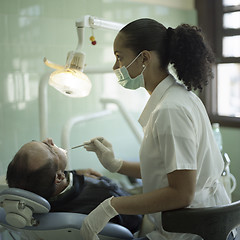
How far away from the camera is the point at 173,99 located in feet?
4.29

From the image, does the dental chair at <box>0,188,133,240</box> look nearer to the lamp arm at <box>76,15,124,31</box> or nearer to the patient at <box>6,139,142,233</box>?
the patient at <box>6,139,142,233</box>

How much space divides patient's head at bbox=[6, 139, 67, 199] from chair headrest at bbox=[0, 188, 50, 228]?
0.44 feet

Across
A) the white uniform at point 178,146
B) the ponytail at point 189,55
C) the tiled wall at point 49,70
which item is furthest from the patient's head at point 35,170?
the tiled wall at point 49,70

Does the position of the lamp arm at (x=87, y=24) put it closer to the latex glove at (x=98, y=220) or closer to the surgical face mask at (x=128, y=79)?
the surgical face mask at (x=128, y=79)

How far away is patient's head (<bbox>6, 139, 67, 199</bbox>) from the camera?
4.65 ft

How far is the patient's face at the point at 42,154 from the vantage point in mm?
1437

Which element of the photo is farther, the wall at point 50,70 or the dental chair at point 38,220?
the wall at point 50,70

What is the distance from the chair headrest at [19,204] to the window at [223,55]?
2.24m

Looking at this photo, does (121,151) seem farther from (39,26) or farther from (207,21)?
(207,21)

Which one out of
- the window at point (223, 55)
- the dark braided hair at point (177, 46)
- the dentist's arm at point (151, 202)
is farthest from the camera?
the window at point (223, 55)

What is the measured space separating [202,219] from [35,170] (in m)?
0.64

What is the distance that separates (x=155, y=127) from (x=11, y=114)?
3.79 feet

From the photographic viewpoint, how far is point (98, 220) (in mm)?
1304

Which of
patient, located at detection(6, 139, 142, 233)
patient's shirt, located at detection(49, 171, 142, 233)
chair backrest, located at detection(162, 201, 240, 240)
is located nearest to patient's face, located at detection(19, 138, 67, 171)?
patient, located at detection(6, 139, 142, 233)
